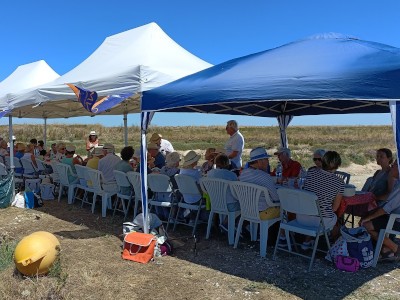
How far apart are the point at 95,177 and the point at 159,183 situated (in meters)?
1.60

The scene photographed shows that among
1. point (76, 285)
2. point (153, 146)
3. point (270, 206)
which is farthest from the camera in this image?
point (153, 146)

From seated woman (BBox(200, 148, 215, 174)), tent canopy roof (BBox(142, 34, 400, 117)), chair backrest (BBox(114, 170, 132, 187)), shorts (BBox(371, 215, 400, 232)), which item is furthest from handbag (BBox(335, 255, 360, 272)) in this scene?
chair backrest (BBox(114, 170, 132, 187))

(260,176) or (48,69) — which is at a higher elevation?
(48,69)

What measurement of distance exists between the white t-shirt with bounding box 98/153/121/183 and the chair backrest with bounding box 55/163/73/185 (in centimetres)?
116

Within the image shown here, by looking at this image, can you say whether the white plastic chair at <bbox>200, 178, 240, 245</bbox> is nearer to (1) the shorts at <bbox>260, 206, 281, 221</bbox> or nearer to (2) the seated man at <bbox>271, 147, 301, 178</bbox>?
(1) the shorts at <bbox>260, 206, 281, 221</bbox>

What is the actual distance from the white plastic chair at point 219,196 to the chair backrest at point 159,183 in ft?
2.28

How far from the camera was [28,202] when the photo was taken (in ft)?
24.1

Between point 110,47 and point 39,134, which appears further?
point 39,134

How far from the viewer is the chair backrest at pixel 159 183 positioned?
5443 mm

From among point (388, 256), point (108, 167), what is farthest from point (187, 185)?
point (388, 256)

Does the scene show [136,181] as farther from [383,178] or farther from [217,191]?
[383,178]

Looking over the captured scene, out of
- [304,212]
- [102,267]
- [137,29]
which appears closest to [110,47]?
[137,29]

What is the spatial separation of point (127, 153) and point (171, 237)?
1734mm

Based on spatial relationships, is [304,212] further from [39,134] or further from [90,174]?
[39,134]
